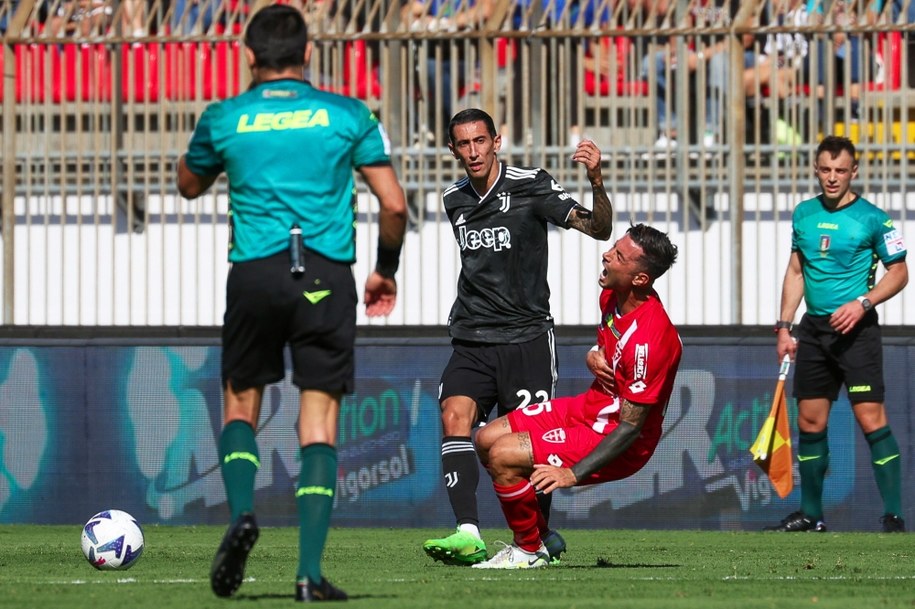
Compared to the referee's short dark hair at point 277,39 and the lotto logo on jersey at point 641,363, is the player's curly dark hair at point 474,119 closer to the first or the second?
the lotto logo on jersey at point 641,363

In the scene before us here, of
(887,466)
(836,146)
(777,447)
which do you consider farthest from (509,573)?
(836,146)

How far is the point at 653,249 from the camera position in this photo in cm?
725

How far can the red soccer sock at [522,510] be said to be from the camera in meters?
7.24

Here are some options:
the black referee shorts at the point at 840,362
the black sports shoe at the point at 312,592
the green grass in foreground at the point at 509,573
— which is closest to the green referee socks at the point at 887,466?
the black referee shorts at the point at 840,362

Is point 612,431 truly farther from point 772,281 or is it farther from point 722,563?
point 772,281

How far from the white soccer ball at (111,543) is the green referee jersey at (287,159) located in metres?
2.11

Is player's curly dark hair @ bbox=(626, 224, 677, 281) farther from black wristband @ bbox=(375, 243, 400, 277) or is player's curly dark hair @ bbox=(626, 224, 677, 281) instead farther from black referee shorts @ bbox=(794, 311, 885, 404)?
black referee shorts @ bbox=(794, 311, 885, 404)

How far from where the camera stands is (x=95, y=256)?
12.1m

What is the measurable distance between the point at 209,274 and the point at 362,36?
1.91 metres

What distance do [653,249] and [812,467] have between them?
352 centimetres

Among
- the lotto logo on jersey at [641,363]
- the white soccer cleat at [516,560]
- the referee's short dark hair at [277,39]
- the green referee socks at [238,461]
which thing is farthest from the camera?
the white soccer cleat at [516,560]

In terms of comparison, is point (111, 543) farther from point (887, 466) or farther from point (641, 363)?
point (887, 466)

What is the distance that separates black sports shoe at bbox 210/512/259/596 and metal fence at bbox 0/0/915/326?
6.69 m

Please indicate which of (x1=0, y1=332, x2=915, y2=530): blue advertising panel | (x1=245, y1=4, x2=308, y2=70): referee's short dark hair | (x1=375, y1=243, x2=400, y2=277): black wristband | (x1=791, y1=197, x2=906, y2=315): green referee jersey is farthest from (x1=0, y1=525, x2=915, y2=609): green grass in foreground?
(x1=245, y1=4, x2=308, y2=70): referee's short dark hair
